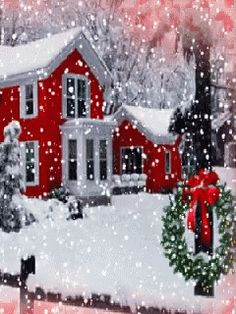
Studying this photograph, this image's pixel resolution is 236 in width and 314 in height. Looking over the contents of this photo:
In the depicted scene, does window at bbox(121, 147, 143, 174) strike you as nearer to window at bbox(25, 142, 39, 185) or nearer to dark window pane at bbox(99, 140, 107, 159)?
dark window pane at bbox(99, 140, 107, 159)

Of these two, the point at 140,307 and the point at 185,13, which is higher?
the point at 185,13

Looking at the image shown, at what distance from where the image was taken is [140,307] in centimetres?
224

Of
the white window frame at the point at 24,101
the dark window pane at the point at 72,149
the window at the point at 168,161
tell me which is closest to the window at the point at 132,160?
the window at the point at 168,161

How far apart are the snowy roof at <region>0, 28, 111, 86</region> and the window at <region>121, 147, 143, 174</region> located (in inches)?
12.7

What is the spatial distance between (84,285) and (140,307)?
27 centimetres

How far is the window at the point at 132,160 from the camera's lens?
91.3 inches

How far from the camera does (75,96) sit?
253cm

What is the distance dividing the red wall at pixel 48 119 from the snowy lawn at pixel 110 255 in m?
0.10

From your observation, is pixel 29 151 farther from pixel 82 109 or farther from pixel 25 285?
pixel 25 285

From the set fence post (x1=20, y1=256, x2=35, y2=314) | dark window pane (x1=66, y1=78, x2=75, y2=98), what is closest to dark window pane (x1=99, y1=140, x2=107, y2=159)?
dark window pane (x1=66, y1=78, x2=75, y2=98)

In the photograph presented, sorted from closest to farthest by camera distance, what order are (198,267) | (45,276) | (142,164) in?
(198,267) → (142,164) → (45,276)

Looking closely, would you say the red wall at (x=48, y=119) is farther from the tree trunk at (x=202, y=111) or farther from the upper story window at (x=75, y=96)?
the tree trunk at (x=202, y=111)

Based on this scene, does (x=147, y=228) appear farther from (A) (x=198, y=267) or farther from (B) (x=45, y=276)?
(B) (x=45, y=276)

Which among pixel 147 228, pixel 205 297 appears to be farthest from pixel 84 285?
pixel 205 297
